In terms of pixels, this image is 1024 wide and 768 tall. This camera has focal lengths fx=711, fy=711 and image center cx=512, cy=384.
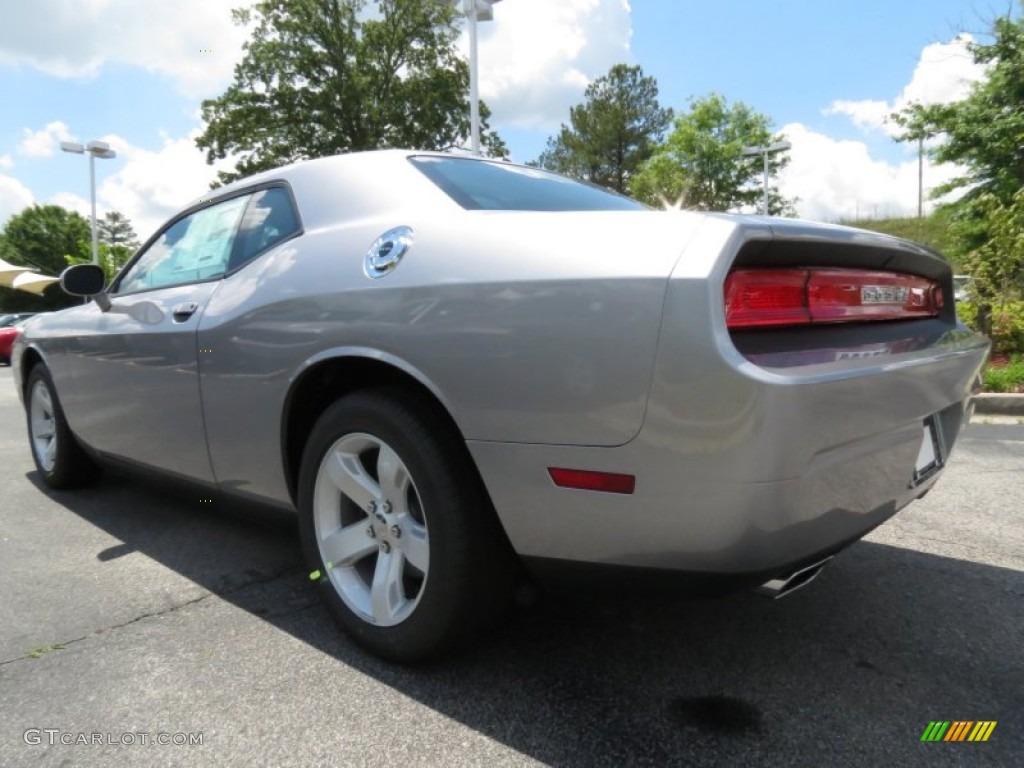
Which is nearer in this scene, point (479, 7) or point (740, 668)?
point (740, 668)

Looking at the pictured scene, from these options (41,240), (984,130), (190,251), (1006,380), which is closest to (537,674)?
(190,251)

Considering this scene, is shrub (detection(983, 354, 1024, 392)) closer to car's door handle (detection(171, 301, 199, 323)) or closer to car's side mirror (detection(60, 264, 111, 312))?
car's door handle (detection(171, 301, 199, 323))

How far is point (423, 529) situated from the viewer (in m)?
1.94

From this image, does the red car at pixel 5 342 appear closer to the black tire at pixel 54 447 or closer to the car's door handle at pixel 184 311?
the black tire at pixel 54 447

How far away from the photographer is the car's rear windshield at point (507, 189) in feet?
6.97

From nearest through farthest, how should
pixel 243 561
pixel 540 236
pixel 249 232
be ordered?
pixel 540 236, pixel 249 232, pixel 243 561

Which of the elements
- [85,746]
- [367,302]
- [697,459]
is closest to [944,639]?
[697,459]

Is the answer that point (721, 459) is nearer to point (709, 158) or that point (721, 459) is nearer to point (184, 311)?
point (184, 311)

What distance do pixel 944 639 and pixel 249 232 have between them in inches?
105

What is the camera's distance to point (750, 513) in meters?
1.44

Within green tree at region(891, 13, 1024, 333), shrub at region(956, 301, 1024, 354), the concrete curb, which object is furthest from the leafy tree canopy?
the concrete curb

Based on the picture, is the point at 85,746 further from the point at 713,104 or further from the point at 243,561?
the point at 713,104

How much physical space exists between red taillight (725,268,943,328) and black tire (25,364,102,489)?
3.62 metres

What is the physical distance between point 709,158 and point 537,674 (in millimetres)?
30086
